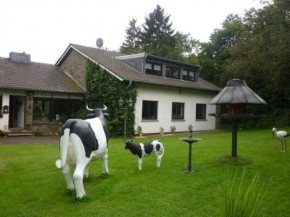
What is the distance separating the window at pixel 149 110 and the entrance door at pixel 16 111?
8030 mm

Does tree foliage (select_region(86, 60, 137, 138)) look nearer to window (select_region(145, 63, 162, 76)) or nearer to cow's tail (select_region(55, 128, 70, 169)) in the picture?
window (select_region(145, 63, 162, 76))

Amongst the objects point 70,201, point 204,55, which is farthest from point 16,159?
point 204,55

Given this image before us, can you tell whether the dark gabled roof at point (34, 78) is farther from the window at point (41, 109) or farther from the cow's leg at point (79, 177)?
the cow's leg at point (79, 177)

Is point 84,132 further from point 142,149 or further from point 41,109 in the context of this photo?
point 41,109

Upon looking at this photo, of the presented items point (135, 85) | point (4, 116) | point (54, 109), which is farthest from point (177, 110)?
point (4, 116)

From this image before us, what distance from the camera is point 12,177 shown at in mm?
7234

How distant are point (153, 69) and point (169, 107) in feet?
10.4

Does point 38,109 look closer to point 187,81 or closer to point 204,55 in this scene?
point 187,81

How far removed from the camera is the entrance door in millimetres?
17766

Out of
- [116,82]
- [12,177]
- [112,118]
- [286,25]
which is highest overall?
[286,25]

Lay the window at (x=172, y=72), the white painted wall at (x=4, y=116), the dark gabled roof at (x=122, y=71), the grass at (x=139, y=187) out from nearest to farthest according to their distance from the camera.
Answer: the grass at (x=139, y=187)
the white painted wall at (x=4, y=116)
the dark gabled roof at (x=122, y=71)
the window at (x=172, y=72)

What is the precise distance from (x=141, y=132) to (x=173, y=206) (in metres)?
12.6

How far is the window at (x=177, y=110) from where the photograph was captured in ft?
67.4

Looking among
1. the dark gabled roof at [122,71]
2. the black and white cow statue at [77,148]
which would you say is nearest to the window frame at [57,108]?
the dark gabled roof at [122,71]
